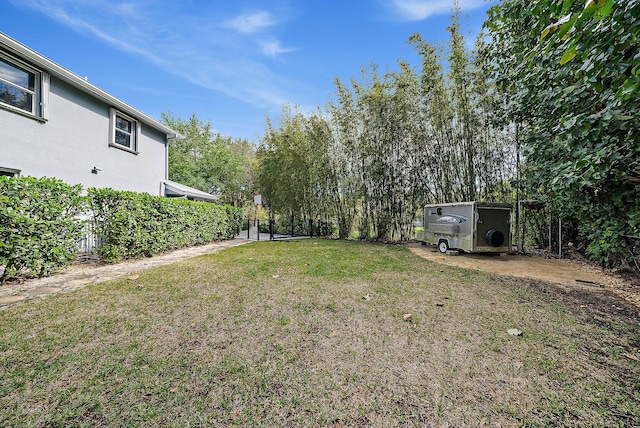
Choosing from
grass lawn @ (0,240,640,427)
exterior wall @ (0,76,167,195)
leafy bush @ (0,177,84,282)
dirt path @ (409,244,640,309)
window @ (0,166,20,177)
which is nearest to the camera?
grass lawn @ (0,240,640,427)

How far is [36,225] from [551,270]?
7752 millimetres

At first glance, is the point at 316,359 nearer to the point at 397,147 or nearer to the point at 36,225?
the point at 36,225

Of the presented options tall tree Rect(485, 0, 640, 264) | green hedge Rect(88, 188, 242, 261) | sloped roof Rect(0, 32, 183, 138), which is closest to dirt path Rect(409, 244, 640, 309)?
→ tall tree Rect(485, 0, 640, 264)

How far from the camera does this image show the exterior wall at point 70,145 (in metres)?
4.65

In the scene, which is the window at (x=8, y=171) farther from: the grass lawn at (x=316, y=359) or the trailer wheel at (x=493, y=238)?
the trailer wheel at (x=493, y=238)

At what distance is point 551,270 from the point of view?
14.3 ft

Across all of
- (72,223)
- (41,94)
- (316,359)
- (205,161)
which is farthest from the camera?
(205,161)

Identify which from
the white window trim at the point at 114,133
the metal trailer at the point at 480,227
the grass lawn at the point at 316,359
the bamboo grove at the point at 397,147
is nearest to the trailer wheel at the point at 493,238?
the metal trailer at the point at 480,227

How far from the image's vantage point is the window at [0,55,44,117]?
4.53 metres

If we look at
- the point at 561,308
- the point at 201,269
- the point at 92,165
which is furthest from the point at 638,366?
the point at 92,165

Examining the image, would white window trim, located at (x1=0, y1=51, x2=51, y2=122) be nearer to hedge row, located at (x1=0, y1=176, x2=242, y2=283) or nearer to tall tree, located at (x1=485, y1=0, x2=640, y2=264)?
hedge row, located at (x1=0, y1=176, x2=242, y2=283)

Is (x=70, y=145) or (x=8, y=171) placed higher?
(x=70, y=145)

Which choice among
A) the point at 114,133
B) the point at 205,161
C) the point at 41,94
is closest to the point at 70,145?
the point at 41,94

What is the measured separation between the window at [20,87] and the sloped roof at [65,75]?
0.62 ft
